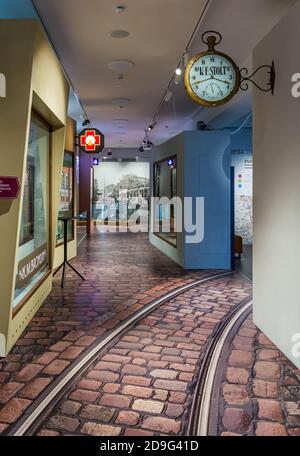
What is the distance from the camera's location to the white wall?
344 cm

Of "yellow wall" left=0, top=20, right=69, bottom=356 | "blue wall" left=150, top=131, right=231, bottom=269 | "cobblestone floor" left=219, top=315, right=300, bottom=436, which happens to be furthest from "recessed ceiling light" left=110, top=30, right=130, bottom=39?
"cobblestone floor" left=219, top=315, right=300, bottom=436

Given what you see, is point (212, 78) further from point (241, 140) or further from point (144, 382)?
point (241, 140)

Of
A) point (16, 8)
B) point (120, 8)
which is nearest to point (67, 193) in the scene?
point (16, 8)

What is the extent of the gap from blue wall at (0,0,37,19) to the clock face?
210 centimetres

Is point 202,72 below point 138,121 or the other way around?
below

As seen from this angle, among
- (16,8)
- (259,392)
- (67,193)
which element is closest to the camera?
(259,392)

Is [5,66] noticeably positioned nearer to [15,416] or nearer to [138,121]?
[15,416]

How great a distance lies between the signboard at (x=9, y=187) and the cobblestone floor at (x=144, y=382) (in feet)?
5.27

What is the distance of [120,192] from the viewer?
60.0 feet

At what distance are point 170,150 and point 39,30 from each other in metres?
5.90

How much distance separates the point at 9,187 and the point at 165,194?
24.5ft

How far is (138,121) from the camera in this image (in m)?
11.8
